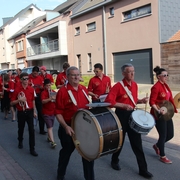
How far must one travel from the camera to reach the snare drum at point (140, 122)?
3963 millimetres

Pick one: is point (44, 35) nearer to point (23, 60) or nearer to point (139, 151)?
point (23, 60)

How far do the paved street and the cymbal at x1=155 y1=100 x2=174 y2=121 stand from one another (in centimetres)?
89

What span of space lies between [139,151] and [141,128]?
1.85 ft

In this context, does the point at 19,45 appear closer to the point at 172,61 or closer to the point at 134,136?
the point at 172,61

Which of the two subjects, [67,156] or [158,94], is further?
[158,94]

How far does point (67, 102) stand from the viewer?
12.5ft

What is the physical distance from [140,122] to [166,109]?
3.14 ft

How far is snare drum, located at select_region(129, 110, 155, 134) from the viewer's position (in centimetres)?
396

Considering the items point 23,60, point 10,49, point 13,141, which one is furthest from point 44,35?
point 13,141

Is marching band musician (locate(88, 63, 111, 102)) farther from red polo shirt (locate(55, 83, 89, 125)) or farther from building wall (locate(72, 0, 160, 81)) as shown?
building wall (locate(72, 0, 160, 81))

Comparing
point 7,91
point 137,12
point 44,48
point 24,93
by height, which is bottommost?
point 7,91

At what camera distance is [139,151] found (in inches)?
171

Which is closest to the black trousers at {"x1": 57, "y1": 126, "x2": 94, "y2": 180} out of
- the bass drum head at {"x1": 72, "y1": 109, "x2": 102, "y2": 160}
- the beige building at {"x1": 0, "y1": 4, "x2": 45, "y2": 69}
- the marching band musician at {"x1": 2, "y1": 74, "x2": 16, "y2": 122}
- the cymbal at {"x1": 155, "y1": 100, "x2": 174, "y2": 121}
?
the bass drum head at {"x1": 72, "y1": 109, "x2": 102, "y2": 160}

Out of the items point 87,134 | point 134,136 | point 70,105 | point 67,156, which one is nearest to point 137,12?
point 134,136
